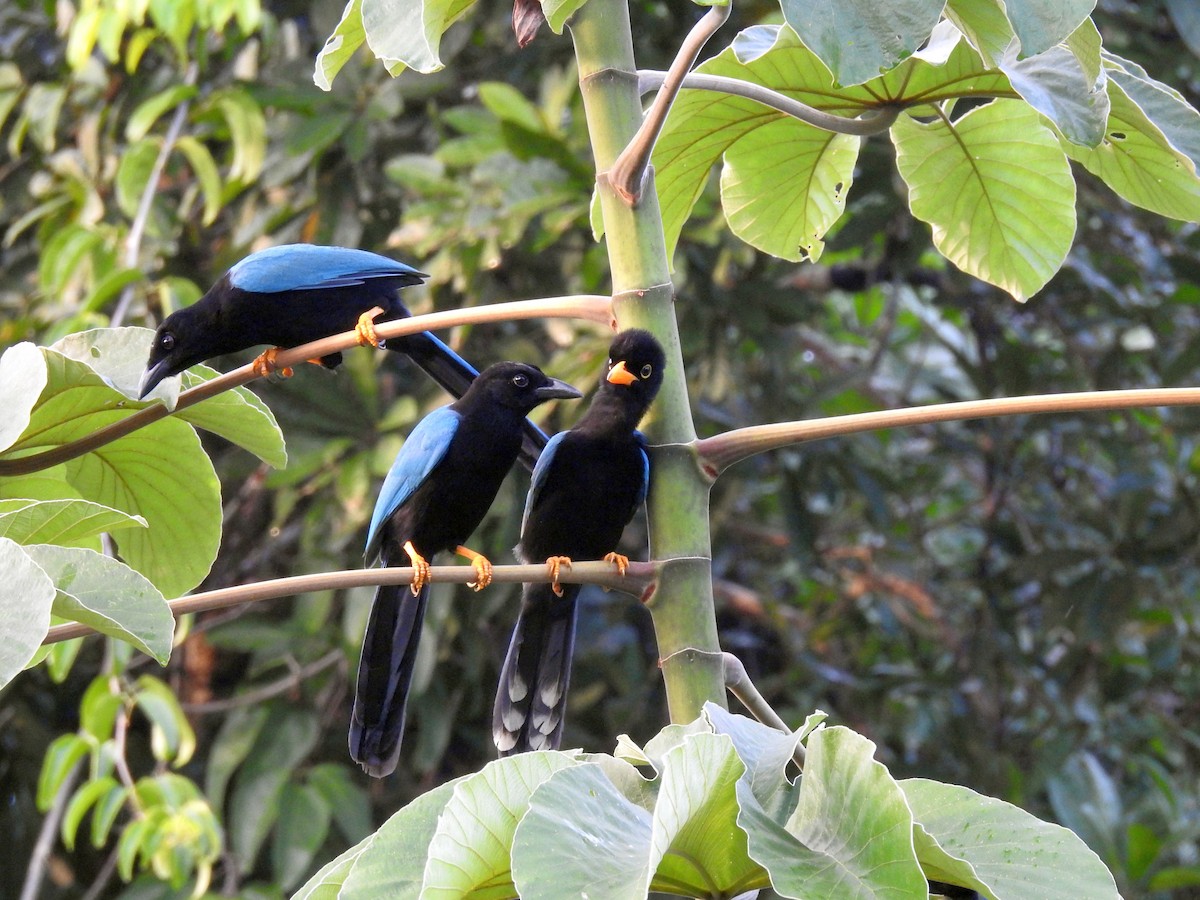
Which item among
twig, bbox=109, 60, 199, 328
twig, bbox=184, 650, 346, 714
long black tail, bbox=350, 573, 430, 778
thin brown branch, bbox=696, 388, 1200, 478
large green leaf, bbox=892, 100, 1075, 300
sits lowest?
twig, bbox=184, 650, 346, 714

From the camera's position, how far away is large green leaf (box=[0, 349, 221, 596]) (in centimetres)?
172

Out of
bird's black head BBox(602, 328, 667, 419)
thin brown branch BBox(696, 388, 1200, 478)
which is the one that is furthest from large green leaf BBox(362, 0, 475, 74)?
thin brown branch BBox(696, 388, 1200, 478)

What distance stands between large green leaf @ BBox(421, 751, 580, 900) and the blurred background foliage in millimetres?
2605

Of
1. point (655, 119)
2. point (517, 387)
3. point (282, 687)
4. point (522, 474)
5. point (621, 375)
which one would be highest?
point (655, 119)

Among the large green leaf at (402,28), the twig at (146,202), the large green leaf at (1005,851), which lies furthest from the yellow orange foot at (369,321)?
the twig at (146,202)

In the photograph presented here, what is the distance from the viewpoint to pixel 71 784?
459 cm

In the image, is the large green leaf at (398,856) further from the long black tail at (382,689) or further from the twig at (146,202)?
the twig at (146,202)

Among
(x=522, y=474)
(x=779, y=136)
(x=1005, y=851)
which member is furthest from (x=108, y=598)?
(x=522, y=474)

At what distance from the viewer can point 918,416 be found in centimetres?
133

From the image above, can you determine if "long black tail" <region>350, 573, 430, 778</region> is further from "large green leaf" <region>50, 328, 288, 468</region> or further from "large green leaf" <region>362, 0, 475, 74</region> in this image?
"large green leaf" <region>362, 0, 475, 74</region>

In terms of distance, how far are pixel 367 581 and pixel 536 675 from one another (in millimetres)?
920

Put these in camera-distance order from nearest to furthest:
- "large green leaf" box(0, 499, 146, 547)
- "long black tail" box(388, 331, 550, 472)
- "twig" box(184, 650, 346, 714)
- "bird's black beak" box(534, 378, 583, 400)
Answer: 1. "large green leaf" box(0, 499, 146, 547)
2. "long black tail" box(388, 331, 550, 472)
3. "bird's black beak" box(534, 378, 583, 400)
4. "twig" box(184, 650, 346, 714)

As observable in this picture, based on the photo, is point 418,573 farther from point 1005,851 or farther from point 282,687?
point 282,687

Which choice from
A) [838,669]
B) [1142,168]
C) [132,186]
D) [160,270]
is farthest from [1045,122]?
[838,669]
